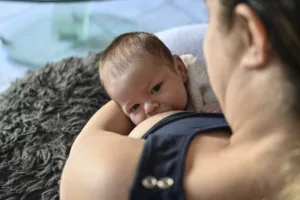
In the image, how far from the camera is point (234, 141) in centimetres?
71

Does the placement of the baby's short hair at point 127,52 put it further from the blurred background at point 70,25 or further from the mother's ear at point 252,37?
the blurred background at point 70,25

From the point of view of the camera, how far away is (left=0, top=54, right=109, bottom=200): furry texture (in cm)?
108

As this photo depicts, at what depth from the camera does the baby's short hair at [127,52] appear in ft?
3.37

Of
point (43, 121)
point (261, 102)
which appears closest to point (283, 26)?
point (261, 102)

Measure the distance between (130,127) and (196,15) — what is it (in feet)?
3.67

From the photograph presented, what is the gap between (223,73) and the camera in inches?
26.2

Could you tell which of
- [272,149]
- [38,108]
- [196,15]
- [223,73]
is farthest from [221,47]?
[196,15]

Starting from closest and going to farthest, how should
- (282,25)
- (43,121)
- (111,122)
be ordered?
(282,25) → (111,122) → (43,121)

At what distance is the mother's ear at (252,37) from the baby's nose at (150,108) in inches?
15.5

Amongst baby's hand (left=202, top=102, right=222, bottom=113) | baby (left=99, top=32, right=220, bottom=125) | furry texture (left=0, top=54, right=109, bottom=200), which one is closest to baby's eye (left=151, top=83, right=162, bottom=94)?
baby (left=99, top=32, right=220, bottom=125)

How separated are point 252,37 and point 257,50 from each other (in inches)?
0.6

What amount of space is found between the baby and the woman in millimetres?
232

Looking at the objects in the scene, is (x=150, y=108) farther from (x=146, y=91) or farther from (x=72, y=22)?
(x=72, y=22)

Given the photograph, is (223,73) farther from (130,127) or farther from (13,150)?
(13,150)
